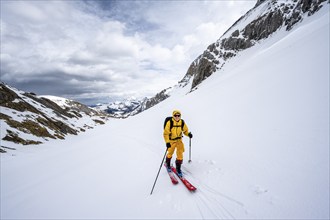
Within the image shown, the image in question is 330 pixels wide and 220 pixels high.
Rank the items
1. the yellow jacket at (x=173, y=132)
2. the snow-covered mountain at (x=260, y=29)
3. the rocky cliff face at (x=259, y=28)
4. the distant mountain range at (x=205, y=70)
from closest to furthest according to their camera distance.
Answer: the yellow jacket at (x=173, y=132), the distant mountain range at (x=205, y=70), the snow-covered mountain at (x=260, y=29), the rocky cliff face at (x=259, y=28)

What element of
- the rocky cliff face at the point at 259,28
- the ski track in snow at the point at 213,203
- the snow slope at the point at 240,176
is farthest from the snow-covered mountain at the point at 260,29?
the ski track in snow at the point at 213,203

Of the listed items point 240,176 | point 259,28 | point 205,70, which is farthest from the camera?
point 205,70

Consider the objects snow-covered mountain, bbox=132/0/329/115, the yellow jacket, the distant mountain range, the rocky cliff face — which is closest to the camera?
the yellow jacket

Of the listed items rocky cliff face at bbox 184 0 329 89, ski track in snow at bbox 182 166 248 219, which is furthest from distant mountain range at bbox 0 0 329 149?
ski track in snow at bbox 182 166 248 219

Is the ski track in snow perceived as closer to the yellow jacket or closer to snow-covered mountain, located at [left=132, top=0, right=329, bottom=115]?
the yellow jacket

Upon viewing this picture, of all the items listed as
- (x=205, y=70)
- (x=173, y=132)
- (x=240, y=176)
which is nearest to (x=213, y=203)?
(x=240, y=176)

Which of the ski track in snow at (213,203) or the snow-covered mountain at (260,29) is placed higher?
the snow-covered mountain at (260,29)

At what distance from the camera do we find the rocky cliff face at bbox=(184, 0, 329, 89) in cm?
5425

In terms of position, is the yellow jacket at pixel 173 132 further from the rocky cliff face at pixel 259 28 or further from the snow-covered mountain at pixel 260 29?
the rocky cliff face at pixel 259 28

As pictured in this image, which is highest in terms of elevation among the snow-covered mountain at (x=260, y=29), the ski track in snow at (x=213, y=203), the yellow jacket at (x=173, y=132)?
the snow-covered mountain at (x=260, y=29)

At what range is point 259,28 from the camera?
71.8 meters

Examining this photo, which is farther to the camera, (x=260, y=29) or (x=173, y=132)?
(x=260, y=29)

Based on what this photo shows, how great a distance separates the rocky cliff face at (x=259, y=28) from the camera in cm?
5425

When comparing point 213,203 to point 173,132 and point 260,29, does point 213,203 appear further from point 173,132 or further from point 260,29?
point 260,29
